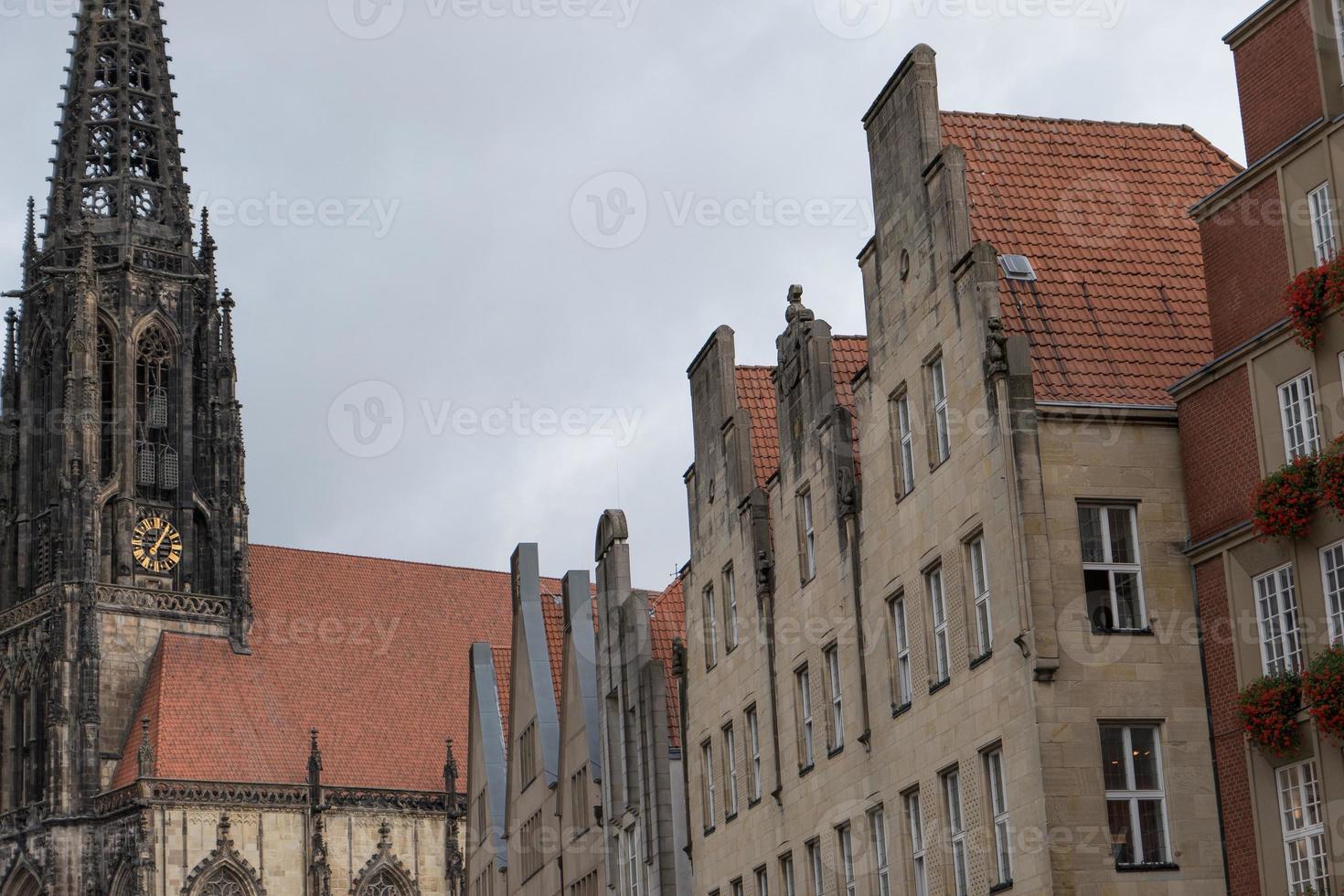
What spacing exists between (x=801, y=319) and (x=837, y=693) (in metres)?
6.27

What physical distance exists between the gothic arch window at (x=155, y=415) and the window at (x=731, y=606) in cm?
5633

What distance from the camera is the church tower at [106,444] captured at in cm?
8762

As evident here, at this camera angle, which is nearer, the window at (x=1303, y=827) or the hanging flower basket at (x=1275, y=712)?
the window at (x=1303, y=827)

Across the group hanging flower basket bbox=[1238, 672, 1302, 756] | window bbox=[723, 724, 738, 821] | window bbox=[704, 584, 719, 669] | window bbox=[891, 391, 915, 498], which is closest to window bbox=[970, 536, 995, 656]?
window bbox=[891, 391, 915, 498]

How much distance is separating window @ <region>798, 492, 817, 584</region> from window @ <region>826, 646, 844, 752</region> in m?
1.45

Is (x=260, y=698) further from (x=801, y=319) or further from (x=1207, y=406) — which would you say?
(x=1207, y=406)

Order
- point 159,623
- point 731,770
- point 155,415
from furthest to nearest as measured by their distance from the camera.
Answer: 1. point 155,415
2. point 159,623
3. point 731,770

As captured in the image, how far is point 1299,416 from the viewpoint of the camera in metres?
24.5

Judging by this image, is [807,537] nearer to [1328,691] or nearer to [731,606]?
[731,606]

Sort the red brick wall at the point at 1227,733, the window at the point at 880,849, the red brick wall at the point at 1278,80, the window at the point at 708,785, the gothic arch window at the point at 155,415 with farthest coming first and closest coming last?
the gothic arch window at the point at 155,415 < the window at the point at 708,785 < the window at the point at 880,849 < the red brick wall at the point at 1278,80 < the red brick wall at the point at 1227,733

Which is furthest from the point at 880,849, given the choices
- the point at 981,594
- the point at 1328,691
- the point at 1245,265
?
the point at 1328,691

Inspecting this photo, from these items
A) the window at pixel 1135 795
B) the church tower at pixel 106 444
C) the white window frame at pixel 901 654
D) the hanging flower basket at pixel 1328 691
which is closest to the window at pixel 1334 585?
the hanging flower basket at pixel 1328 691

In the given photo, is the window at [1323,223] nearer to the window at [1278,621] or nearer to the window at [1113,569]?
the window at [1278,621]

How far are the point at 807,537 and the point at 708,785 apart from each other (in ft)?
23.5
